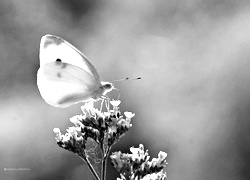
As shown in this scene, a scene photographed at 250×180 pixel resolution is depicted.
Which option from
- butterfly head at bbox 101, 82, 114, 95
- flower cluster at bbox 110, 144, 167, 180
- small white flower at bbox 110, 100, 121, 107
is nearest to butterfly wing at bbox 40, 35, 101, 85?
butterfly head at bbox 101, 82, 114, 95

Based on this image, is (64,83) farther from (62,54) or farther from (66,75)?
(62,54)

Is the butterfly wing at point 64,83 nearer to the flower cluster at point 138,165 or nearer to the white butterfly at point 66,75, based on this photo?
the white butterfly at point 66,75

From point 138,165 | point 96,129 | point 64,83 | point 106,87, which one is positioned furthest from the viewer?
point 64,83

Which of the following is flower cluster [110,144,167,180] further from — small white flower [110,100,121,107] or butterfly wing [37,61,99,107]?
butterfly wing [37,61,99,107]

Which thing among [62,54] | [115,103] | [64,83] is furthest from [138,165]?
[62,54]

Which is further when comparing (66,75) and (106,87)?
(66,75)

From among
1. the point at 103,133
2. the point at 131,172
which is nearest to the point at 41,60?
the point at 103,133

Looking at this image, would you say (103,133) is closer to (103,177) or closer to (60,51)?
(103,177)

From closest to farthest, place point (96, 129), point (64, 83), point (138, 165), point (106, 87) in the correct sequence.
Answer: point (138, 165), point (96, 129), point (106, 87), point (64, 83)

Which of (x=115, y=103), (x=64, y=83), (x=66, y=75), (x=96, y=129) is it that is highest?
(x=66, y=75)
